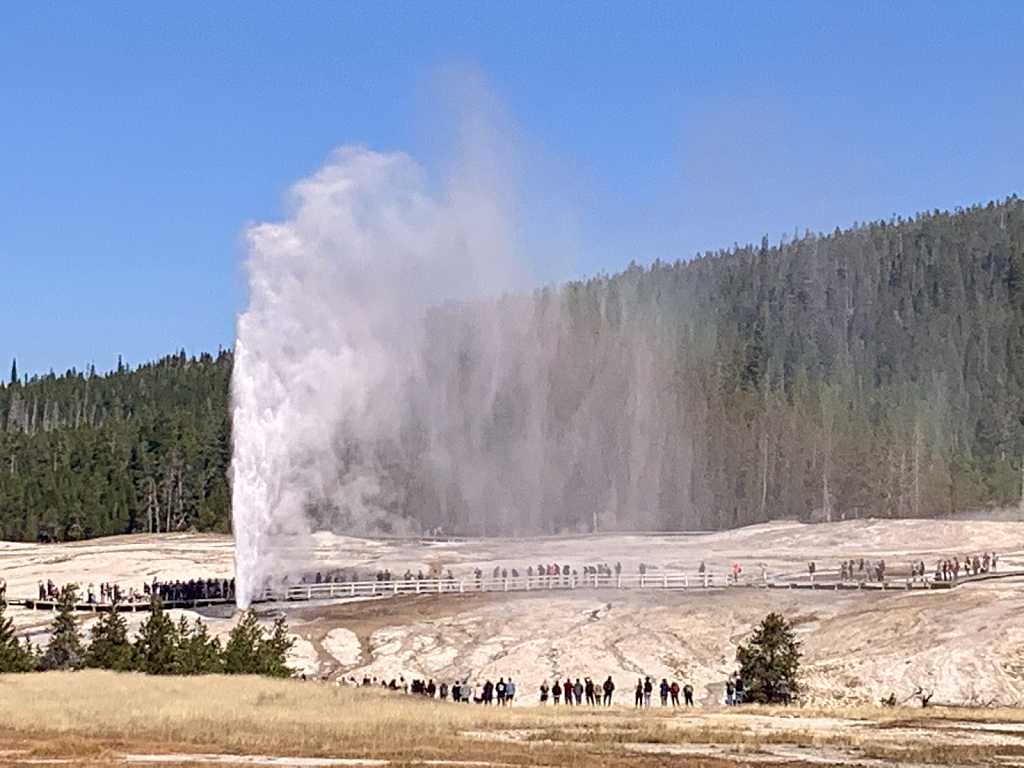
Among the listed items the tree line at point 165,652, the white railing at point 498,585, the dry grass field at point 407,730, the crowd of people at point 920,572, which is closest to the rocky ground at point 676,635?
the white railing at point 498,585

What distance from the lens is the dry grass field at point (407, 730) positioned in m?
25.7

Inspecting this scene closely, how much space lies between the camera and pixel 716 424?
424ft

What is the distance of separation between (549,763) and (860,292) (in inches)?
6243

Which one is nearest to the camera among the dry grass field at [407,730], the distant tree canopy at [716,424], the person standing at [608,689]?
the dry grass field at [407,730]

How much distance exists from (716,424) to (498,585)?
7149 cm

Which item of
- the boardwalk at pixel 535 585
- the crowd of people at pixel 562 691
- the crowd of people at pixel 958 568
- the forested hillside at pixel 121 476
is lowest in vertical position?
the crowd of people at pixel 562 691

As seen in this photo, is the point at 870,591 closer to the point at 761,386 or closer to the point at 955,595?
the point at 955,595

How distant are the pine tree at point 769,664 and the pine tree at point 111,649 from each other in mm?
18212

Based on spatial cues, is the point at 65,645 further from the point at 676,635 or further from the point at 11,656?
the point at 676,635

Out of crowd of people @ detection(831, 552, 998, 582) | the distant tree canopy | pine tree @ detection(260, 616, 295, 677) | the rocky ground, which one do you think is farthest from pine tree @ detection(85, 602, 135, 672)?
the distant tree canopy

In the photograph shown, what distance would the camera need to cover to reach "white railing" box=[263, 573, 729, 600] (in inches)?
2361

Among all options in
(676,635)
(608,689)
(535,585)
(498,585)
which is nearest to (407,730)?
(608,689)

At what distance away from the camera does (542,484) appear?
360 feet

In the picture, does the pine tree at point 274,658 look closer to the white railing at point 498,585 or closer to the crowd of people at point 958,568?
the white railing at point 498,585
